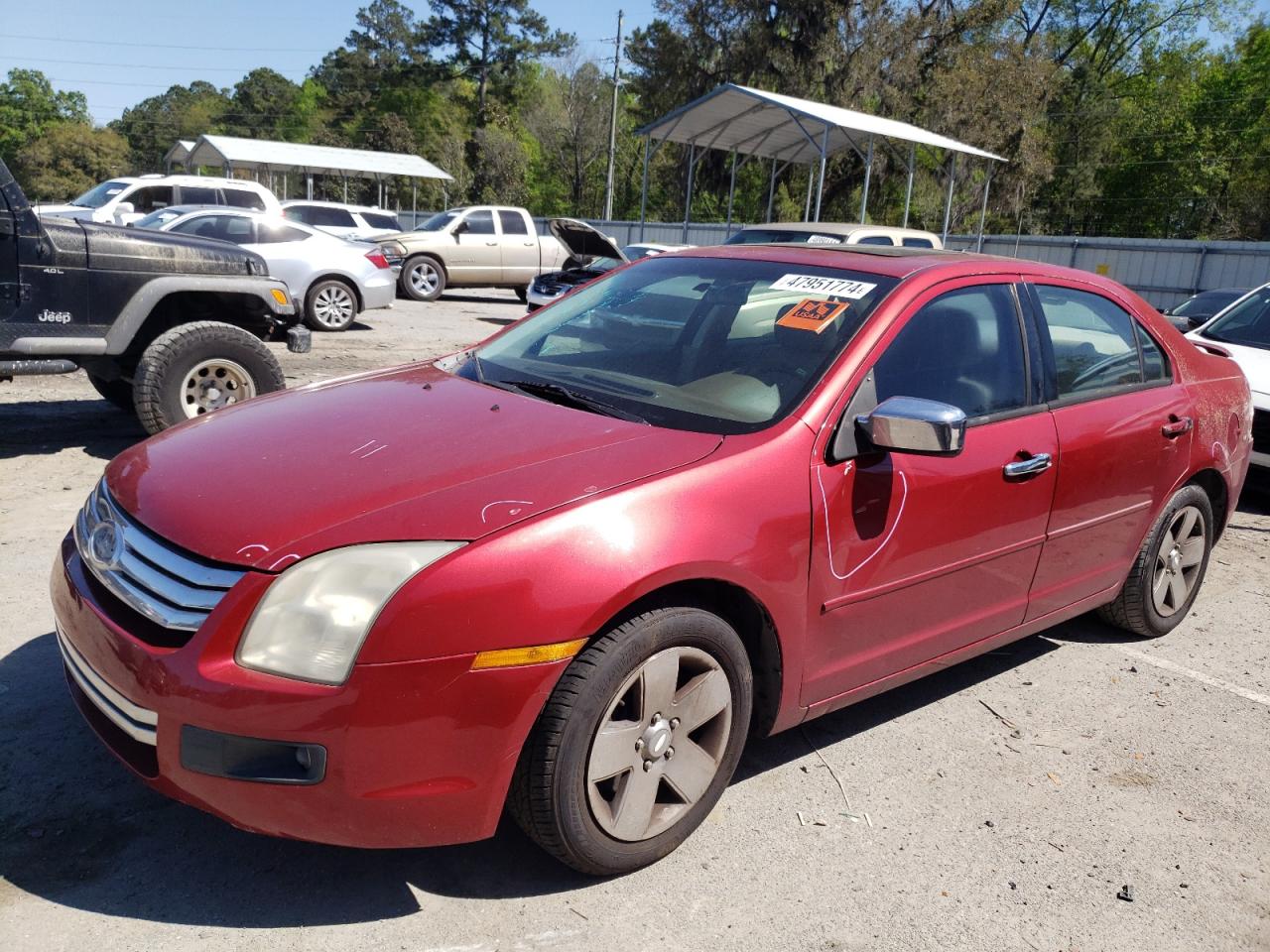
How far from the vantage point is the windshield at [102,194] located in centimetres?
1805

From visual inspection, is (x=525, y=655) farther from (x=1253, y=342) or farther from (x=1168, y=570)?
(x=1253, y=342)

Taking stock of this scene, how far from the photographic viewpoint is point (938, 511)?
10.1ft

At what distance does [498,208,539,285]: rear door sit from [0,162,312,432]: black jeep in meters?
12.6

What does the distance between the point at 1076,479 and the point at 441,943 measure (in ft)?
8.57

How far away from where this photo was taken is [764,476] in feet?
8.82

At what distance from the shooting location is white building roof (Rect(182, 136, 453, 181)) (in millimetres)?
34656

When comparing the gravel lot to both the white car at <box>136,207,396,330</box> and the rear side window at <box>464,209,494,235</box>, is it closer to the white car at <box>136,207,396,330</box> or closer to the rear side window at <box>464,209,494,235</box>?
the white car at <box>136,207,396,330</box>

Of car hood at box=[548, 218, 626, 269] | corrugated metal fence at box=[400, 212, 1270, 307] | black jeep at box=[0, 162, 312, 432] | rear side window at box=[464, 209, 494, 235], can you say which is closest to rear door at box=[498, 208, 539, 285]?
rear side window at box=[464, 209, 494, 235]

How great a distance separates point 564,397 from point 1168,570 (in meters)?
2.97

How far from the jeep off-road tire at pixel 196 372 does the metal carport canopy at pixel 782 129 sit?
14.0 meters

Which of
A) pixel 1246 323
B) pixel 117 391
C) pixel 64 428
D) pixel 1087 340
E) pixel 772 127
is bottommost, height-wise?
pixel 64 428

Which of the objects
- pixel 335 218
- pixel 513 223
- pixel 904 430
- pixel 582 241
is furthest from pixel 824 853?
pixel 335 218

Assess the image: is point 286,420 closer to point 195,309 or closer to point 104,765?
point 104,765

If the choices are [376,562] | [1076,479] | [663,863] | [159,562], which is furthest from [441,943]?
[1076,479]
